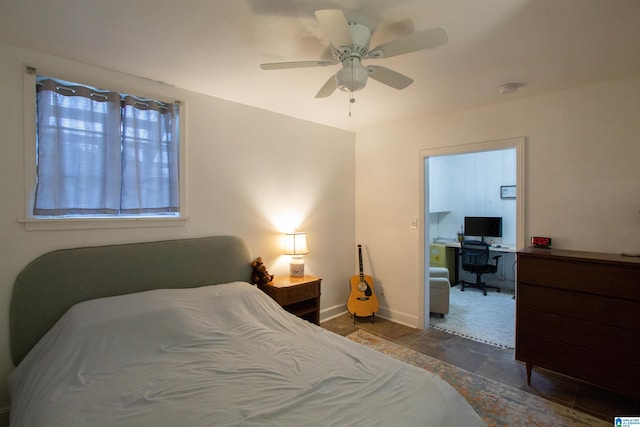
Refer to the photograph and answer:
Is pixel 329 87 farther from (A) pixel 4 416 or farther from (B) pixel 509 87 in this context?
(A) pixel 4 416

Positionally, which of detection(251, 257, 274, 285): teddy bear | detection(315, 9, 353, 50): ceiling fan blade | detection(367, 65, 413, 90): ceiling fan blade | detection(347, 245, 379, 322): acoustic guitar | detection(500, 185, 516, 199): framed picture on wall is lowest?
detection(347, 245, 379, 322): acoustic guitar

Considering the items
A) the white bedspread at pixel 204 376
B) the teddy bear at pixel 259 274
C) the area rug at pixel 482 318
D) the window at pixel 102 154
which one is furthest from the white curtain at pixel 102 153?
the area rug at pixel 482 318

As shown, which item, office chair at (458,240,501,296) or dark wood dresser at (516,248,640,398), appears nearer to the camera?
dark wood dresser at (516,248,640,398)

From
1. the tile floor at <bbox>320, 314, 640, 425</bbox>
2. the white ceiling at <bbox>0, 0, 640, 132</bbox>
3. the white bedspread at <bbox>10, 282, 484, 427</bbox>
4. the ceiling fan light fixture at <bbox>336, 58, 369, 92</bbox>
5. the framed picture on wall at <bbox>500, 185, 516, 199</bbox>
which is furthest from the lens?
the framed picture on wall at <bbox>500, 185, 516, 199</bbox>

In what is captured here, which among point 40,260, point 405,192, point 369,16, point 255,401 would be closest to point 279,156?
point 405,192

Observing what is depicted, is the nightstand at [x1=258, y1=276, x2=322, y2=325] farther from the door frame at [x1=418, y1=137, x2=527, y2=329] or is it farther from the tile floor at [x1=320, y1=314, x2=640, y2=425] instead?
the door frame at [x1=418, y1=137, x2=527, y2=329]

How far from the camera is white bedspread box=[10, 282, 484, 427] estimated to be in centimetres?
124

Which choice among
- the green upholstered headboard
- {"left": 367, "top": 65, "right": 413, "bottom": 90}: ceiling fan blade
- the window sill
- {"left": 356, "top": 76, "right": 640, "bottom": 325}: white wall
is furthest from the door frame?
the window sill

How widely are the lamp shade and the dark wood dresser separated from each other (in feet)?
6.55

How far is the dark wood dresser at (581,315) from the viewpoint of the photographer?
2039 millimetres

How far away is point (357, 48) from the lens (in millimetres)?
1646

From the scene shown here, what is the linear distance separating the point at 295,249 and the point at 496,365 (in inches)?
84.9

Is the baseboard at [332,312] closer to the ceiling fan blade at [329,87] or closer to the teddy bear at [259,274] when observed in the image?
the teddy bear at [259,274]

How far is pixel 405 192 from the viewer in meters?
3.69
